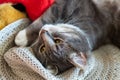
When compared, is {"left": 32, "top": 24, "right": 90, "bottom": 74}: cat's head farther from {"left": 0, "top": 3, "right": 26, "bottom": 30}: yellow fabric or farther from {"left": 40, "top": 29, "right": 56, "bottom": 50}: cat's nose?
{"left": 0, "top": 3, "right": 26, "bottom": 30}: yellow fabric

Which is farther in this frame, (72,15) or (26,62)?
(72,15)

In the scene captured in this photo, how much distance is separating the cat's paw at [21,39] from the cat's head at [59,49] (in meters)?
0.04

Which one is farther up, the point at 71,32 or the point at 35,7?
the point at 35,7

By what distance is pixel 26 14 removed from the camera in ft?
3.48

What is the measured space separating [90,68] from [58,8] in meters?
0.32

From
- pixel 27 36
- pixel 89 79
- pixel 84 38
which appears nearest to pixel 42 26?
pixel 27 36

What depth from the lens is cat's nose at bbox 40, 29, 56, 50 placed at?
87 cm

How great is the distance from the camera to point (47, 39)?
2.85 feet

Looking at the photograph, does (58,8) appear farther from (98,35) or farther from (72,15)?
(98,35)

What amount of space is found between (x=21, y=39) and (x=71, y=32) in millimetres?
211

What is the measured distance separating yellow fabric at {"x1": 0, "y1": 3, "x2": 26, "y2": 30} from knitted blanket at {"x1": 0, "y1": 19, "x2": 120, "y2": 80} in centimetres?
3

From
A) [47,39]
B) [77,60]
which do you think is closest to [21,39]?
[47,39]

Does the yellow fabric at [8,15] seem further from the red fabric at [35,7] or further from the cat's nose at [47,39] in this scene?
the cat's nose at [47,39]

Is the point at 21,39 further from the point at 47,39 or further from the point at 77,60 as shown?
the point at 77,60
